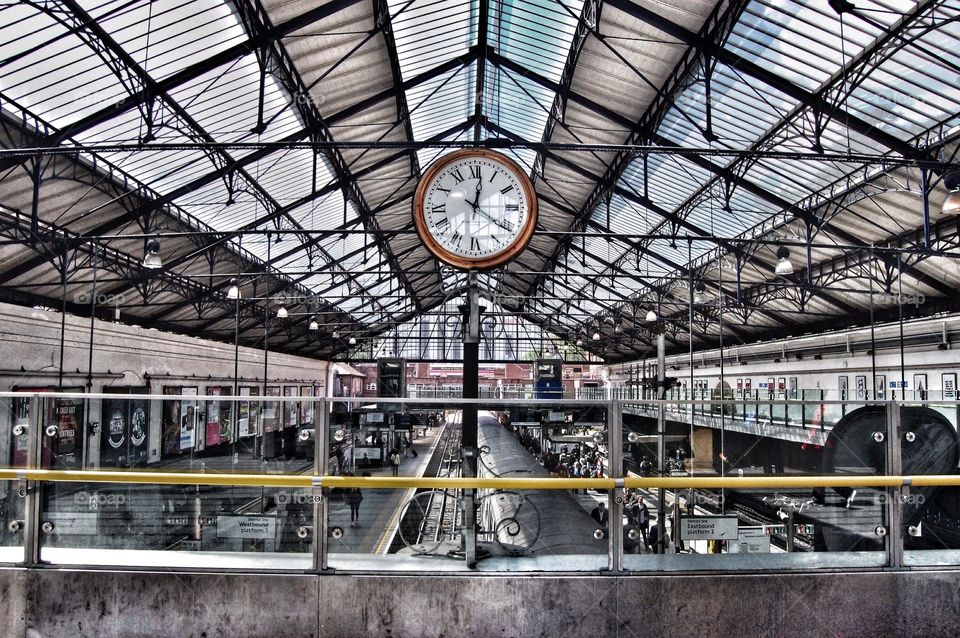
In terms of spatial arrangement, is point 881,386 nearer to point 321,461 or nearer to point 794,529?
point 794,529

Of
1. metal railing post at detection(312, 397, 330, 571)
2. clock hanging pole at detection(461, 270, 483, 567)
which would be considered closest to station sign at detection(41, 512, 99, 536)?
metal railing post at detection(312, 397, 330, 571)

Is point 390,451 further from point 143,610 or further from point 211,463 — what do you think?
point 143,610

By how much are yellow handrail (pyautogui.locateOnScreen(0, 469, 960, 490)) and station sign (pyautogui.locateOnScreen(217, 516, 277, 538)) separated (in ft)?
0.82

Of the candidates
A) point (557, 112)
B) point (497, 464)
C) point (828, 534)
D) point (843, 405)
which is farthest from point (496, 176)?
point (557, 112)

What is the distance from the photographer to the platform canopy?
11.7m

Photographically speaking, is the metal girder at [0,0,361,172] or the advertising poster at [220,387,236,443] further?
the metal girder at [0,0,361,172]

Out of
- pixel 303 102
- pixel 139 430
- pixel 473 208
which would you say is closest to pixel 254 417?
pixel 139 430

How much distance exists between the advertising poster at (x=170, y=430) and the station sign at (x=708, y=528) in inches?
133

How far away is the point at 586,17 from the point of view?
13555 millimetres

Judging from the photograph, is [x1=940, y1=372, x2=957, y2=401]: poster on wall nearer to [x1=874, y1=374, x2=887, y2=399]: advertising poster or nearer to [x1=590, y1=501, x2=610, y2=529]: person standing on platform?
[x1=874, y1=374, x2=887, y2=399]: advertising poster

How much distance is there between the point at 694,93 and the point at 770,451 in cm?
1353

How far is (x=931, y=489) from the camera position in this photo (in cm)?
387

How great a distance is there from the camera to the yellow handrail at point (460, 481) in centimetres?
361

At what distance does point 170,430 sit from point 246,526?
2.67ft
